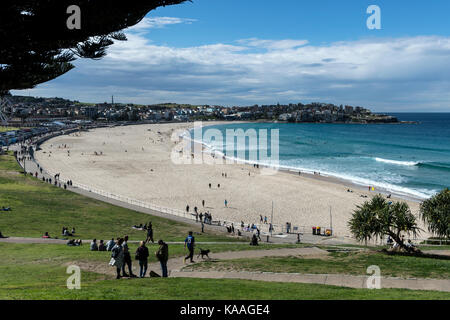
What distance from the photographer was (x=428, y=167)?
1962 inches

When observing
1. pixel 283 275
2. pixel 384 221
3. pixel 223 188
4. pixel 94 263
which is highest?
pixel 384 221

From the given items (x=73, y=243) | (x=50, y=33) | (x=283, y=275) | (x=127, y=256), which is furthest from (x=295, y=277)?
(x=73, y=243)

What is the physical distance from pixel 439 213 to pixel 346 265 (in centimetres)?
586

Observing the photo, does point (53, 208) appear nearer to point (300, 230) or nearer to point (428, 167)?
point (300, 230)

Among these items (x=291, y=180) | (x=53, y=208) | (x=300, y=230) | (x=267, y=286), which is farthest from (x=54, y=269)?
(x=291, y=180)

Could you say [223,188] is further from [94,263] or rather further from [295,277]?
[295,277]

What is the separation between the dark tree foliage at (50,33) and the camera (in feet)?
19.8

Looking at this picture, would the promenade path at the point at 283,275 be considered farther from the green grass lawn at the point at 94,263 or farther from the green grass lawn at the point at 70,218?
the green grass lawn at the point at 70,218

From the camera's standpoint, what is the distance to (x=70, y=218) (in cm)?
2059

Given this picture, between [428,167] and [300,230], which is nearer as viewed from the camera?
[300,230]

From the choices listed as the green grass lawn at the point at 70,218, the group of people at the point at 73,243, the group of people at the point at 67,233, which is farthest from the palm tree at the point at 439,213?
the group of people at the point at 67,233

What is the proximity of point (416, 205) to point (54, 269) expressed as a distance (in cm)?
2836
